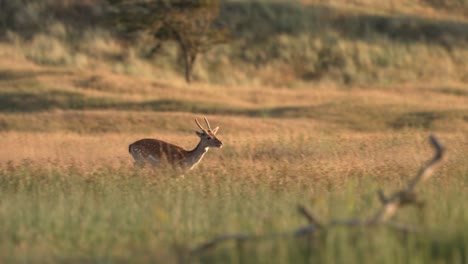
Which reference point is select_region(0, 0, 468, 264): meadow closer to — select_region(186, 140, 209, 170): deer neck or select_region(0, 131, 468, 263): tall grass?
select_region(0, 131, 468, 263): tall grass

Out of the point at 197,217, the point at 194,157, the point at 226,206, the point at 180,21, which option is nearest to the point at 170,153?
the point at 194,157

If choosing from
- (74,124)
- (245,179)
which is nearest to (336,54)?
(74,124)

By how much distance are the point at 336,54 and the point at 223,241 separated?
3496cm

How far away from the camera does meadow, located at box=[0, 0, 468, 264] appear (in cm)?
793

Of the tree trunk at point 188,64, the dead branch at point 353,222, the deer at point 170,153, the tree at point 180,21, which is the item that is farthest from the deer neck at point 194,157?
the tree trunk at point 188,64

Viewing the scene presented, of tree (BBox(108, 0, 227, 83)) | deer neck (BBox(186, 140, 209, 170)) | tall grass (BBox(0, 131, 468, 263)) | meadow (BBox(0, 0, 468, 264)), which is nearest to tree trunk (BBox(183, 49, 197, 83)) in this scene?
tree (BBox(108, 0, 227, 83))

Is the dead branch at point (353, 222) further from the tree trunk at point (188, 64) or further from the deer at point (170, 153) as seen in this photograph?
the tree trunk at point (188, 64)

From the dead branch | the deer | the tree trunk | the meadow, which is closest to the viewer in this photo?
the dead branch

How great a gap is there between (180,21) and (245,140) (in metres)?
14.8

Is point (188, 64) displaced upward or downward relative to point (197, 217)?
upward

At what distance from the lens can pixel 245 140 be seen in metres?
19.1

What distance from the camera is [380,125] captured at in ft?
82.9

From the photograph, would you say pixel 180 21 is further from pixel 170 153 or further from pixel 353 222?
pixel 353 222

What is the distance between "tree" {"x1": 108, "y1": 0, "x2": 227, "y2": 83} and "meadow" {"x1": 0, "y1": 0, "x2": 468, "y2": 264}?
2.06 metres
